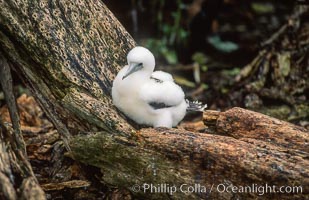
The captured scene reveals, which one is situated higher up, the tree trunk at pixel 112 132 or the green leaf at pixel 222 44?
the green leaf at pixel 222 44

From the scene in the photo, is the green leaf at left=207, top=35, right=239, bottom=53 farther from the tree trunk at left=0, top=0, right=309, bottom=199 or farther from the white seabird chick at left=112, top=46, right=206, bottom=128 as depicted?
the white seabird chick at left=112, top=46, right=206, bottom=128

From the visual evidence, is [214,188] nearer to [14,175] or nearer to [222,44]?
[14,175]

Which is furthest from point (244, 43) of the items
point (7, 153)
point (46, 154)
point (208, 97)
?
point (7, 153)

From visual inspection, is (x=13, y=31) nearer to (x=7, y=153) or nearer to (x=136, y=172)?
(x=7, y=153)

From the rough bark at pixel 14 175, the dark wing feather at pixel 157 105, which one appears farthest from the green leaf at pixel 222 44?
the rough bark at pixel 14 175

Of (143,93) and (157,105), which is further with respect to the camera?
(157,105)

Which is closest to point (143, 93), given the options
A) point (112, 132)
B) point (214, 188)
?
point (112, 132)

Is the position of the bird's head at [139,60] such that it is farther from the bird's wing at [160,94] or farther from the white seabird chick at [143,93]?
the bird's wing at [160,94]
